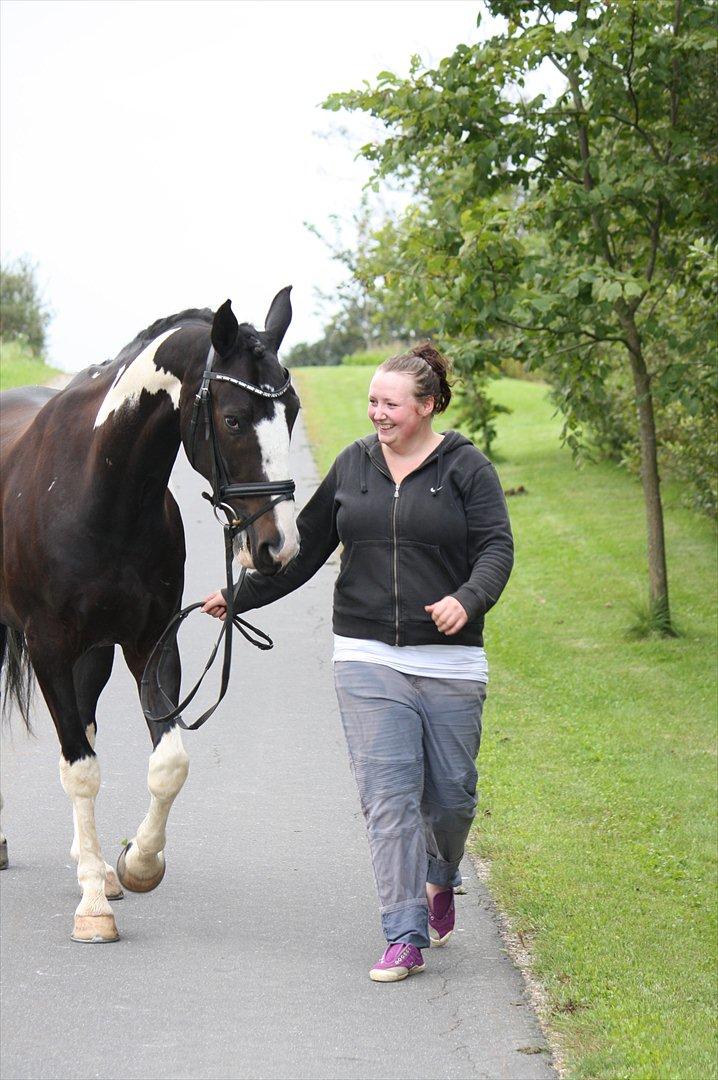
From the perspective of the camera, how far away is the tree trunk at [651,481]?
34.0ft

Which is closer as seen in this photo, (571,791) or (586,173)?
(571,791)

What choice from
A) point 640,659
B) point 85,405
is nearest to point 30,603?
point 85,405

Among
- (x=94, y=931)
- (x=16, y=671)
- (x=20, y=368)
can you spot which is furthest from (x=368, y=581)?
(x=20, y=368)

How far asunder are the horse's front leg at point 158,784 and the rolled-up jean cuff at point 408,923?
993 millimetres

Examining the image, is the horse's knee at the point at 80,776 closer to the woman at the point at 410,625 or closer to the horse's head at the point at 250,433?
the woman at the point at 410,625

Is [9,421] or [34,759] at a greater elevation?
[9,421]

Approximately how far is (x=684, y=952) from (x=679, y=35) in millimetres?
6395

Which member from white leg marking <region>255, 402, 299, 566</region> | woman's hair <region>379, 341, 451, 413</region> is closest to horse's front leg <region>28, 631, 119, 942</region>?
white leg marking <region>255, 402, 299, 566</region>

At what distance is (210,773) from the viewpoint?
723 centimetres

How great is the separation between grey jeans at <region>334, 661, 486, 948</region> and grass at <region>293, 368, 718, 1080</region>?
23.3 inches

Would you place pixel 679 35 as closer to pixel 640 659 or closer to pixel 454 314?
pixel 454 314

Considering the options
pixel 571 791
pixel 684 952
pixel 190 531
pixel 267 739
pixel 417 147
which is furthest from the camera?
pixel 190 531

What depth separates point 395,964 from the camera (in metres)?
4.65

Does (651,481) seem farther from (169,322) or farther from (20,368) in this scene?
(20,368)
